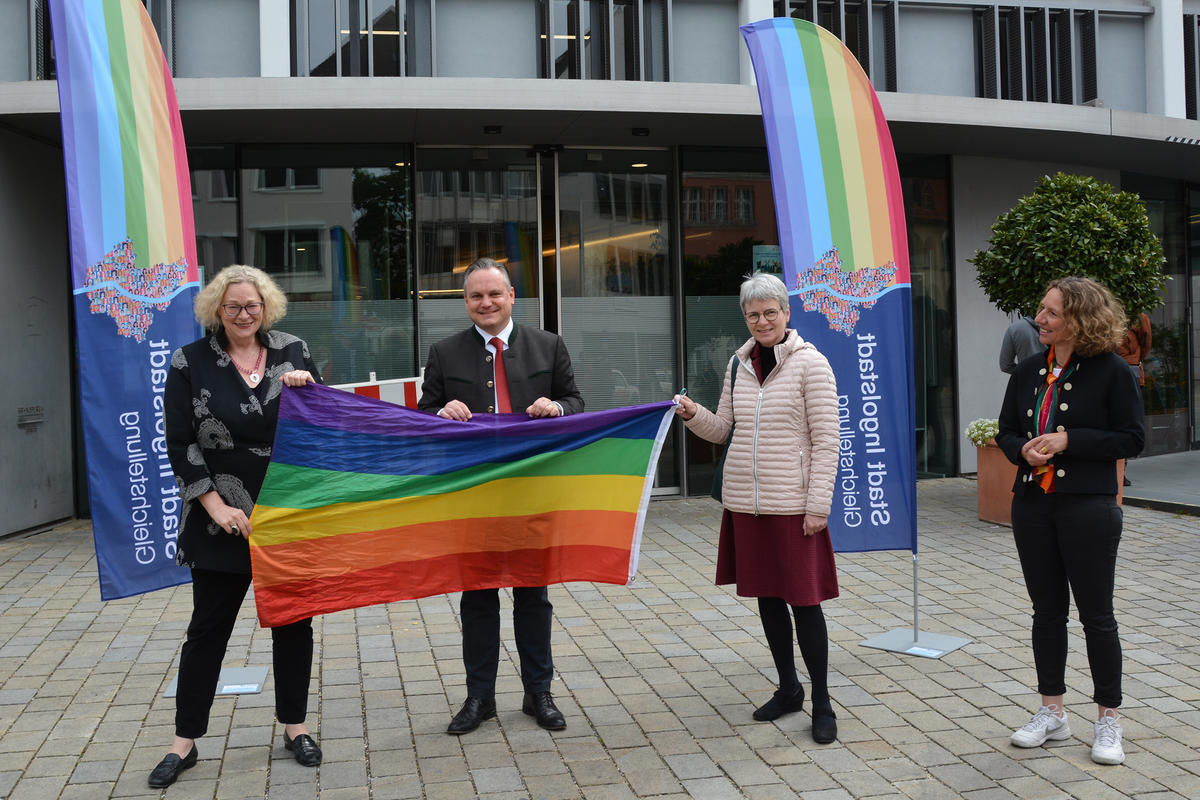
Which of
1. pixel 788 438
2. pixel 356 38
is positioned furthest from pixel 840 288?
pixel 356 38

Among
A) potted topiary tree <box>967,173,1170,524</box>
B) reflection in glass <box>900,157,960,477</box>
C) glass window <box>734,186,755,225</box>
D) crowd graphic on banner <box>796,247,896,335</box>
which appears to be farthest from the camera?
reflection in glass <box>900,157,960,477</box>

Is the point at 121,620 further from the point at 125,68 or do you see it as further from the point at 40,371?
the point at 40,371

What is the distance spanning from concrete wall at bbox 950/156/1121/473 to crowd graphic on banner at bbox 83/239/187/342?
33.3ft

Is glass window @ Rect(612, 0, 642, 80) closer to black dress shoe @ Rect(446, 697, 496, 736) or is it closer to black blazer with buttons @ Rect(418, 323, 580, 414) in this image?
black blazer with buttons @ Rect(418, 323, 580, 414)

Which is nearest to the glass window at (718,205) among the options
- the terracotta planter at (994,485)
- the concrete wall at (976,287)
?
the concrete wall at (976,287)

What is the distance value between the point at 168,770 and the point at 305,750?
20.9 inches

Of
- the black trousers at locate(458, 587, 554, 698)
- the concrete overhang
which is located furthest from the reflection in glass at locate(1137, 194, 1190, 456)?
the black trousers at locate(458, 587, 554, 698)

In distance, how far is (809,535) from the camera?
15.8 feet

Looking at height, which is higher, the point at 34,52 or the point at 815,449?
the point at 34,52

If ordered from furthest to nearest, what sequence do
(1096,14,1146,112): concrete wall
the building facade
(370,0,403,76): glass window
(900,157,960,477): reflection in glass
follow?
(1096,14,1146,112): concrete wall
(900,157,960,477): reflection in glass
(370,0,403,76): glass window
the building facade

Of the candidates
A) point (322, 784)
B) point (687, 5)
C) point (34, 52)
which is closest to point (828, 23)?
point (687, 5)

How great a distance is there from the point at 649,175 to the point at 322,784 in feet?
29.5

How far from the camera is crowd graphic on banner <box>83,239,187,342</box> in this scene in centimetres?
519

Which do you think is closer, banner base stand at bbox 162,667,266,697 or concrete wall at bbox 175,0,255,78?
banner base stand at bbox 162,667,266,697
